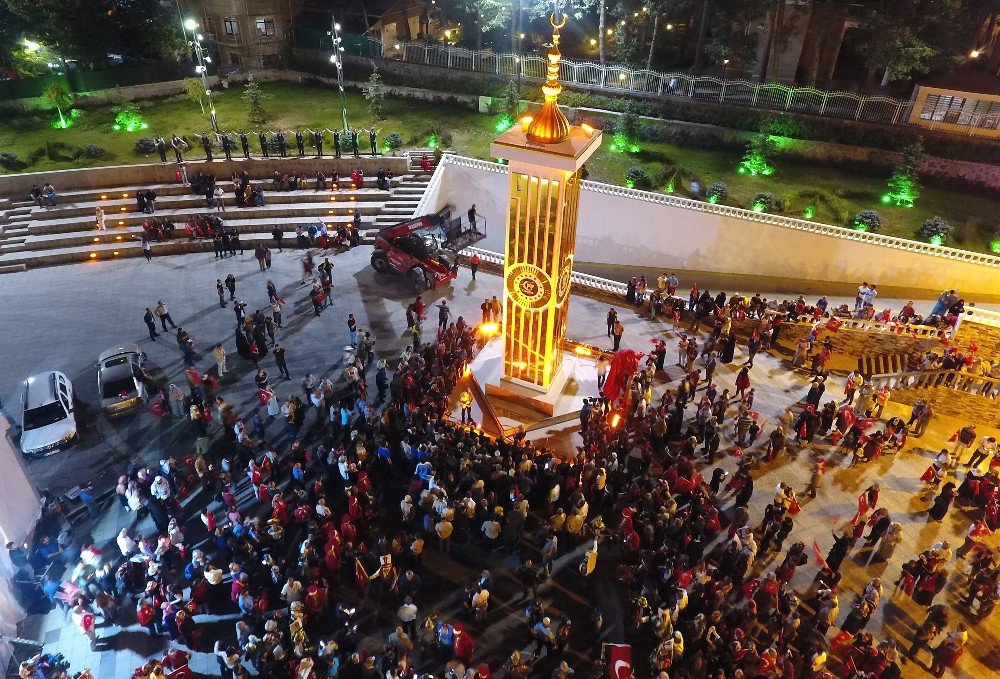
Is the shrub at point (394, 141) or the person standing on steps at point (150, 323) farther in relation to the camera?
the shrub at point (394, 141)

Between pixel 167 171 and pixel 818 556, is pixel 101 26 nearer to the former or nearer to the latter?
pixel 167 171

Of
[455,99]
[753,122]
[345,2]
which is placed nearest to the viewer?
[753,122]

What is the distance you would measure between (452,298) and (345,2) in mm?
25988

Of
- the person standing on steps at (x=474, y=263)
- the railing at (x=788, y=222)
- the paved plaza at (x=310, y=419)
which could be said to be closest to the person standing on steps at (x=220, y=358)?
the paved plaza at (x=310, y=419)

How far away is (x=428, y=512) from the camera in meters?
13.4

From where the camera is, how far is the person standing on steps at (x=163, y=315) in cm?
1983

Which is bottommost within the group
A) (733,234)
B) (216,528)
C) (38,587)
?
(38,587)

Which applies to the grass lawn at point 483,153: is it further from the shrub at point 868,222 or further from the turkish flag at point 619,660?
the turkish flag at point 619,660

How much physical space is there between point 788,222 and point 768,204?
4.07 feet

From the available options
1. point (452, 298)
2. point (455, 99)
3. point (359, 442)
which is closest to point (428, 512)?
point (359, 442)

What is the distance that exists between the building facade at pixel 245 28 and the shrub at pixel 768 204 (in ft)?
88.8

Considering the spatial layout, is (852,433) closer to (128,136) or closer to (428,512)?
(428,512)

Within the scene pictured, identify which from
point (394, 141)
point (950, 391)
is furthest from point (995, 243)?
point (394, 141)

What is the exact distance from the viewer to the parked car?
1730 centimetres
